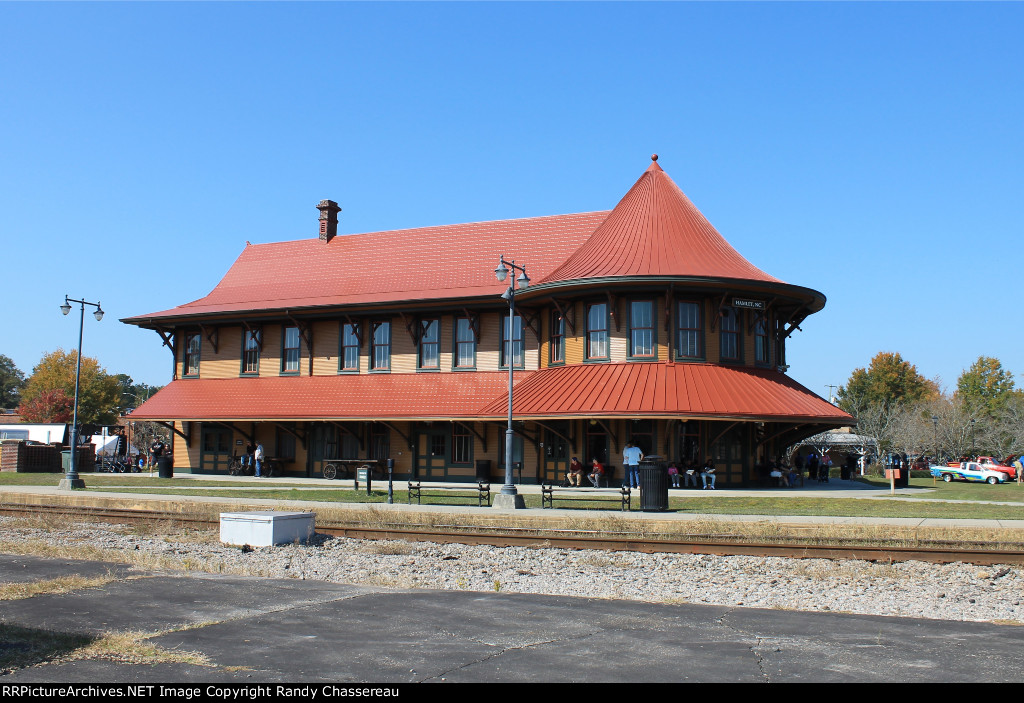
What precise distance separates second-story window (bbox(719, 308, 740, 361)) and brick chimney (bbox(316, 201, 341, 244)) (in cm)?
2092

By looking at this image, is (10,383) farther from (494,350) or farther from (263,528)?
(263,528)

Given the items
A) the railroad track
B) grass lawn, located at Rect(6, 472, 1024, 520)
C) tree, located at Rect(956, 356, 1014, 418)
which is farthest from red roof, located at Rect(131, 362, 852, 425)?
tree, located at Rect(956, 356, 1014, 418)

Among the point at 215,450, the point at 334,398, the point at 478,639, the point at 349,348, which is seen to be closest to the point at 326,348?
the point at 349,348

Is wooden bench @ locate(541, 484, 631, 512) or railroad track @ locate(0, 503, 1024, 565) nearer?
railroad track @ locate(0, 503, 1024, 565)

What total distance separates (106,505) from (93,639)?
56.3 feet

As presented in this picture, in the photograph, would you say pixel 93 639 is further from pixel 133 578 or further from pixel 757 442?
pixel 757 442

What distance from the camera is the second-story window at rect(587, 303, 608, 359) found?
30.4 m

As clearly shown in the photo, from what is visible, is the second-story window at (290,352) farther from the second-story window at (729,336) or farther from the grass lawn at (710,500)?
the second-story window at (729,336)

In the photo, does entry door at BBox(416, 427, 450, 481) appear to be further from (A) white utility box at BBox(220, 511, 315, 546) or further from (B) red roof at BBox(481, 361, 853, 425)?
(A) white utility box at BBox(220, 511, 315, 546)

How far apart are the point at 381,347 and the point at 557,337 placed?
8.30 m

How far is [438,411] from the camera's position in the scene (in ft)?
105

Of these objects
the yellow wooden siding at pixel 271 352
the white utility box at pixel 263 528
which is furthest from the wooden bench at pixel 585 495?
the yellow wooden siding at pixel 271 352

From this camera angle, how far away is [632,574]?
13883mm

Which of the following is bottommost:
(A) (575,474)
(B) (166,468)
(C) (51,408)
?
(B) (166,468)
